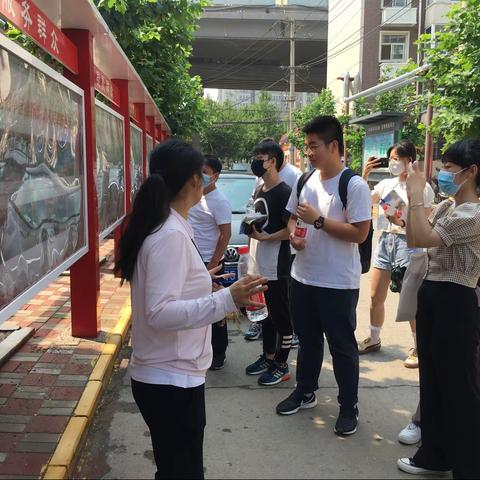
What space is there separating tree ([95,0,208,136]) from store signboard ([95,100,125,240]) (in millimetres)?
1322

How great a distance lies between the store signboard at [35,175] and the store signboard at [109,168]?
91cm

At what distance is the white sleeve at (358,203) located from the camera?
3143 mm

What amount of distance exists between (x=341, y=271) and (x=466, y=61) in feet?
14.4

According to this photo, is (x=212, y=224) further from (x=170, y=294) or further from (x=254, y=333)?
(x=170, y=294)

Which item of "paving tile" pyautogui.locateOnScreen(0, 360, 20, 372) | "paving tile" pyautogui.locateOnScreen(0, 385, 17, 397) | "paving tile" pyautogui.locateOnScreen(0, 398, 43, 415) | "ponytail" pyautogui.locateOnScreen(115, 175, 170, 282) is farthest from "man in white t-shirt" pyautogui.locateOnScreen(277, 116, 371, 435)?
"paving tile" pyautogui.locateOnScreen(0, 360, 20, 372)

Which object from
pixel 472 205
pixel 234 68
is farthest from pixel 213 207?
pixel 234 68

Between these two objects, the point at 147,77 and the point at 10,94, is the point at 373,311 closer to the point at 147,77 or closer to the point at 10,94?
the point at 10,94

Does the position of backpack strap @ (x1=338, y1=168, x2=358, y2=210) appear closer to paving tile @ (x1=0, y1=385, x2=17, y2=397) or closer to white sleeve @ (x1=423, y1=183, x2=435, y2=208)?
white sleeve @ (x1=423, y1=183, x2=435, y2=208)

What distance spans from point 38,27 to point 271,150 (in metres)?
1.85

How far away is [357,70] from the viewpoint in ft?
91.4

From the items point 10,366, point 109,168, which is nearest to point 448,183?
point 10,366

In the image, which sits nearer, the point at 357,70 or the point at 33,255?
the point at 33,255

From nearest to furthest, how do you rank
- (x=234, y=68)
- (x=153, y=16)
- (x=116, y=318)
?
(x=116, y=318)
(x=153, y=16)
(x=234, y=68)

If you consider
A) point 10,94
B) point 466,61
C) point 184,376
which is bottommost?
point 184,376
